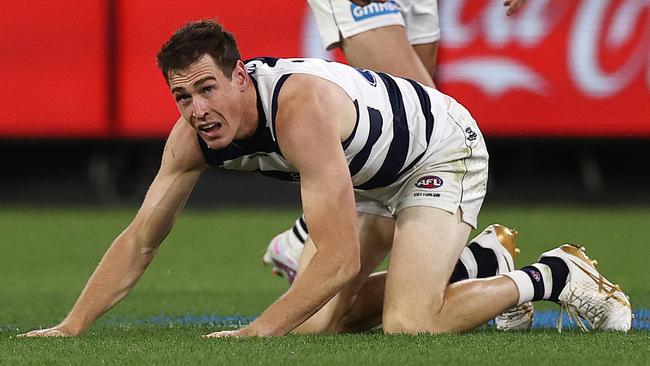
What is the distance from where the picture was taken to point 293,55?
9977 millimetres

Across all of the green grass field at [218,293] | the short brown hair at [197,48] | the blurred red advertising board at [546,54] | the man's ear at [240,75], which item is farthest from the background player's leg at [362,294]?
the blurred red advertising board at [546,54]

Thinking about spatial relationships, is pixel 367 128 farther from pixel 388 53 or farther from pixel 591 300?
pixel 388 53

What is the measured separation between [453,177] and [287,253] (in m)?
1.31

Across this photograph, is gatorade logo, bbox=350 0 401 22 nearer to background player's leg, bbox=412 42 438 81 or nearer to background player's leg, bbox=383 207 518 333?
background player's leg, bbox=412 42 438 81

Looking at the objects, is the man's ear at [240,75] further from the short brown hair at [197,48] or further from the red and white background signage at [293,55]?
the red and white background signage at [293,55]

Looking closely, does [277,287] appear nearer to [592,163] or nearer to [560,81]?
[560,81]

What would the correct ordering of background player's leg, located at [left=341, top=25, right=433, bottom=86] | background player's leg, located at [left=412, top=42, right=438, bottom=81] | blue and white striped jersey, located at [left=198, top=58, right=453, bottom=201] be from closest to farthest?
blue and white striped jersey, located at [left=198, top=58, right=453, bottom=201], background player's leg, located at [left=341, top=25, right=433, bottom=86], background player's leg, located at [left=412, top=42, right=438, bottom=81]

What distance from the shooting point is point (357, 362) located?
4027mm

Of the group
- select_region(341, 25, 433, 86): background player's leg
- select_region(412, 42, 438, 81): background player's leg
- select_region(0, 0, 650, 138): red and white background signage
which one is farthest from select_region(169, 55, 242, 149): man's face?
select_region(0, 0, 650, 138): red and white background signage

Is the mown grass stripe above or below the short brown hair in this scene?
below

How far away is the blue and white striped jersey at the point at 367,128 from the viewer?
4.73m

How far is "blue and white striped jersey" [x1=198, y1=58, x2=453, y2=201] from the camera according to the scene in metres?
4.73

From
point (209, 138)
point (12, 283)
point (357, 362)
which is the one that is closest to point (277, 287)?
point (12, 283)

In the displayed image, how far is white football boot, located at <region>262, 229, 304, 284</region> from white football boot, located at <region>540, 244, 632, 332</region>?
1399mm
